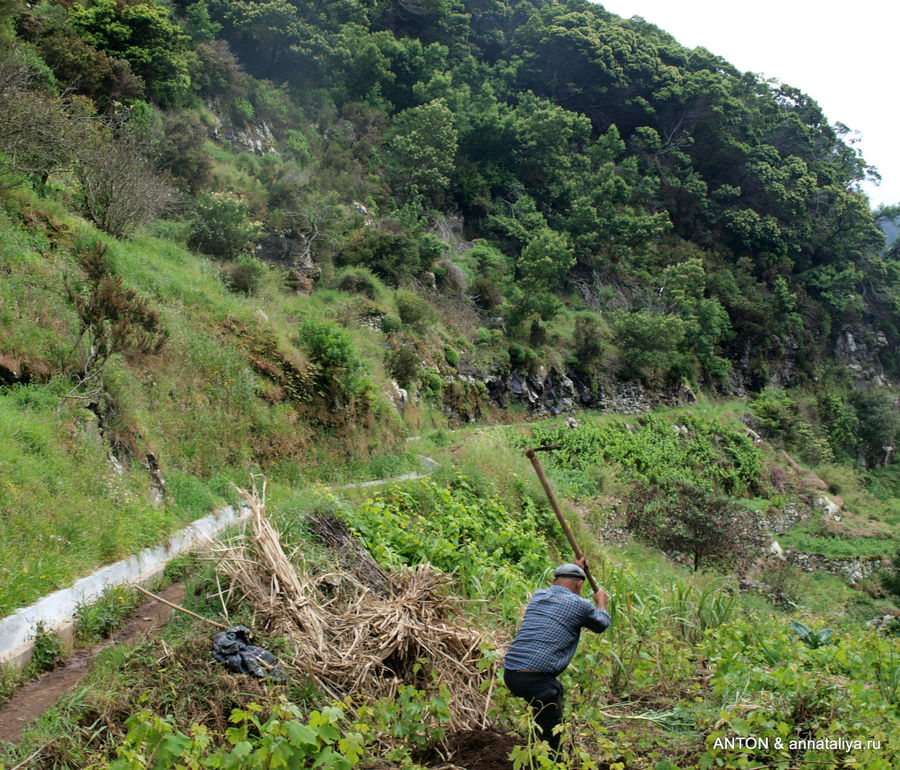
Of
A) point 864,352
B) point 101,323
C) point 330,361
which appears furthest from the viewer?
point 864,352

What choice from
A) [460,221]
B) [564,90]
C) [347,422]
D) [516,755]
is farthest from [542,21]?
[516,755]

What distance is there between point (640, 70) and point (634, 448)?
34736mm

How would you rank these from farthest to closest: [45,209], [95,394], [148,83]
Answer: [148,83], [45,209], [95,394]

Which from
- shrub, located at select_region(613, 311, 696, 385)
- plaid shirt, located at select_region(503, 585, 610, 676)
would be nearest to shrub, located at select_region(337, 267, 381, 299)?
shrub, located at select_region(613, 311, 696, 385)

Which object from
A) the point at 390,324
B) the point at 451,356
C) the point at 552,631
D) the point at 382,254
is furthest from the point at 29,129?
the point at 451,356

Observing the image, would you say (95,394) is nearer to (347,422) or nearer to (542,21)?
(347,422)

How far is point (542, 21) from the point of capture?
4881 centimetres

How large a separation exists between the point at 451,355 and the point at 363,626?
16939mm

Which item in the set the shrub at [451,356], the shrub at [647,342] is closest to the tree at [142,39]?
the shrub at [451,356]

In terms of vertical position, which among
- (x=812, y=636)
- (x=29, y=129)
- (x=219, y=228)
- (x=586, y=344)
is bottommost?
(x=586, y=344)

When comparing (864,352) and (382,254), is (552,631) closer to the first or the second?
(382,254)

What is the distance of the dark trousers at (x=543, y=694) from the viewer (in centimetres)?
439

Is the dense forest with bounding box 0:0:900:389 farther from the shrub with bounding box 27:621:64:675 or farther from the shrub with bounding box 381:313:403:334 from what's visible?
the shrub with bounding box 27:621:64:675

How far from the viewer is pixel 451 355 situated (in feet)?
71.8
